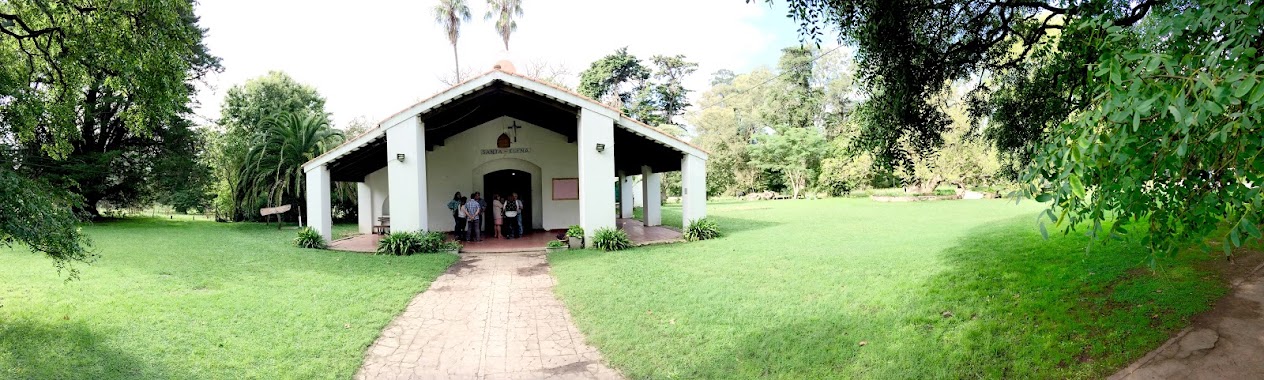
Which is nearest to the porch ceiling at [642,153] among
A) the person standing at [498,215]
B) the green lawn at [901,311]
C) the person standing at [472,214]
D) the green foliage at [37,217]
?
the person standing at [498,215]

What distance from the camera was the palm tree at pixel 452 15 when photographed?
31938 millimetres

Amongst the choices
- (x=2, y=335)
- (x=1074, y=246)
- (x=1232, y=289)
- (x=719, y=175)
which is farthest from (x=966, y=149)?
(x=2, y=335)

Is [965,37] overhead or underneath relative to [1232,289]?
overhead

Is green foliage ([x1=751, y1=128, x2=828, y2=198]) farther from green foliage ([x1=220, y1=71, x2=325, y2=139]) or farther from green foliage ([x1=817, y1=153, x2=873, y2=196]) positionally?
green foliage ([x1=220, y1=71, x2=325, y2=139])

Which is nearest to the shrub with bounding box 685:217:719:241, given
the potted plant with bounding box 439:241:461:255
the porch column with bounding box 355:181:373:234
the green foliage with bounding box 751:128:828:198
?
the potted plant with bounding box 439:241:461:255

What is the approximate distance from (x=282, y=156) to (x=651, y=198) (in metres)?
13.0

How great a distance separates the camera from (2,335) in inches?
211

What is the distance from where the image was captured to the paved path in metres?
4.89

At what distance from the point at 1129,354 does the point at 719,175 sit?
39.4 m

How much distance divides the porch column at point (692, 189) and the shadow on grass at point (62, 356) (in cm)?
1083

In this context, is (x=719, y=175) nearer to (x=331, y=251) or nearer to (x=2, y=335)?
(x=331, y=251)

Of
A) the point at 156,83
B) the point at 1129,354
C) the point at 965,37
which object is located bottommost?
the point at 1129,354

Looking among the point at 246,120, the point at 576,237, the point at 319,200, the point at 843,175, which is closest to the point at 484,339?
the point at 576,237

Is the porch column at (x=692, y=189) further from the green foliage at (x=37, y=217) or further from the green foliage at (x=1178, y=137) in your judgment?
the green foliage at (x=1178, y=137)
